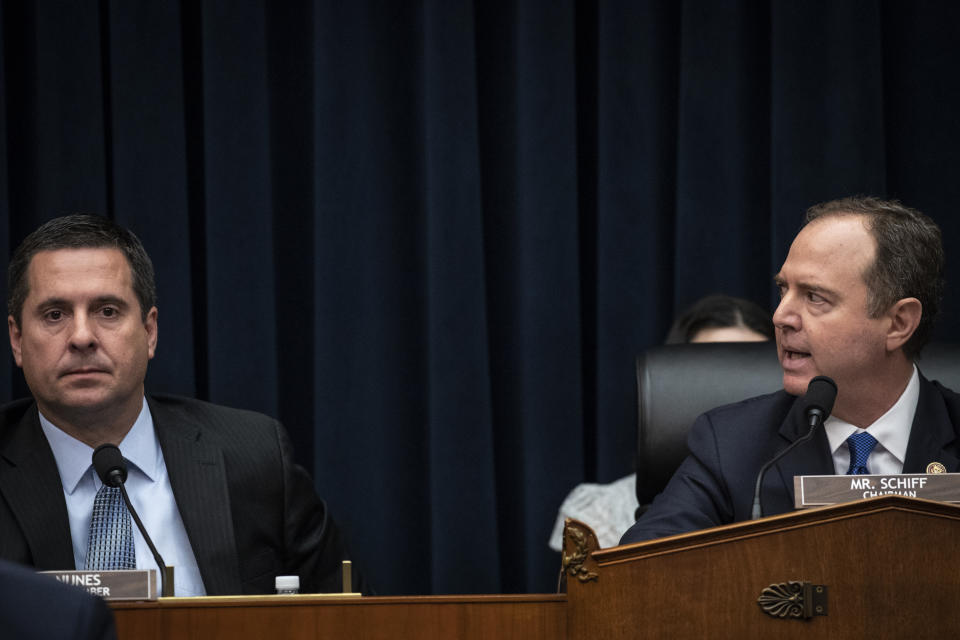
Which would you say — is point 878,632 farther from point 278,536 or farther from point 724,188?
point 724,188

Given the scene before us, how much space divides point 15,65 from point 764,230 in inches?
80.9

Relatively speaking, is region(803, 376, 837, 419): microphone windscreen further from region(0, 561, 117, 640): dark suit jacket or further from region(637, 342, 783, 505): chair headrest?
region(0, 561, 117, 640): dark suit jacket

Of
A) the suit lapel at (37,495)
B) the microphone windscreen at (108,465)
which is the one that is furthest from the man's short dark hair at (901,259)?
the suit lapel at (37,495)

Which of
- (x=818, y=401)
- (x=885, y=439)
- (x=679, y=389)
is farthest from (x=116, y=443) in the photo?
(x=885, y=439)

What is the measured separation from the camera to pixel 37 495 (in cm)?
212

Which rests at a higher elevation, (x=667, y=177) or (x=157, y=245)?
(x=667, y=177)

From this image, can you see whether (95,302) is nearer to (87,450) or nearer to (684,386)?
(87,450)

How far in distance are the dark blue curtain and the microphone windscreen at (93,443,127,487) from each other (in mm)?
1265

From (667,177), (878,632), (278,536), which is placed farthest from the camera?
(667,177)

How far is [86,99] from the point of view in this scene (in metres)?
3.09

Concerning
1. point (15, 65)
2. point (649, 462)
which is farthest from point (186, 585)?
point (15, 65)

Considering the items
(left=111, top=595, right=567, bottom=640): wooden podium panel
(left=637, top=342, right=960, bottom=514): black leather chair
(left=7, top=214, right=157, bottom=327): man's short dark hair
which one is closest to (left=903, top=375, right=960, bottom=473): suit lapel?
(left=637, top=342, right=960, bottom=514): black leather chair

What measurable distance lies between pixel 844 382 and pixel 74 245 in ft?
4.68

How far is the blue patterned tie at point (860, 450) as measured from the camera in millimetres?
2012
